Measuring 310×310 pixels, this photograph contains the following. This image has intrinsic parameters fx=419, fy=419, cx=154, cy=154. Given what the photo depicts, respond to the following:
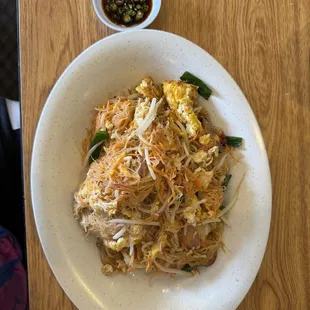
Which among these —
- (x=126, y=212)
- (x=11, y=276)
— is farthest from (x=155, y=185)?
(x=11, y=276)

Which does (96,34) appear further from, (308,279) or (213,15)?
(308,279)

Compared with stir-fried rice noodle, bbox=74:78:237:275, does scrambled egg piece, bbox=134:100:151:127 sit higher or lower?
higher

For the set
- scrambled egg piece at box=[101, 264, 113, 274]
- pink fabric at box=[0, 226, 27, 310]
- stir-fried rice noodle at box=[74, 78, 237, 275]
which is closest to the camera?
stir-fried rice noodle at box=[74, 78, 237, 275]

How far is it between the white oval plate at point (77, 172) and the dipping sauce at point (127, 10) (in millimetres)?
84

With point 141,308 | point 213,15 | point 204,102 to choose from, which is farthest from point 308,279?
point 213,15

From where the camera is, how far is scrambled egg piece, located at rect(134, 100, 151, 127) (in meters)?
1.23

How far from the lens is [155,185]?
3.91 ft

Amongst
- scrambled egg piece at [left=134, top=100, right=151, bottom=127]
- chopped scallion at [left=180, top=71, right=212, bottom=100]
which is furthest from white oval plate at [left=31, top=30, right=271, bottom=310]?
scrambled egg piece at [left=134, top=100, right=151, bottom=127]

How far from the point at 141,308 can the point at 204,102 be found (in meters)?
0.66

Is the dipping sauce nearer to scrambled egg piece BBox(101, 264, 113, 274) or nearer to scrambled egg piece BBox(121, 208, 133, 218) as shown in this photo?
scrambled egg piece BBox(121, 208, 133, 218)

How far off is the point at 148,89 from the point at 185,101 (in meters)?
0.12

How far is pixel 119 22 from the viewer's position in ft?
4.21

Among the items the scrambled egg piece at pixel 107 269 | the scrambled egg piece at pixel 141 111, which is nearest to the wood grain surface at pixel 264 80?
the scrambled egg piece at pixel 107 269

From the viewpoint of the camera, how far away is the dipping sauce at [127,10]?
127 cm
